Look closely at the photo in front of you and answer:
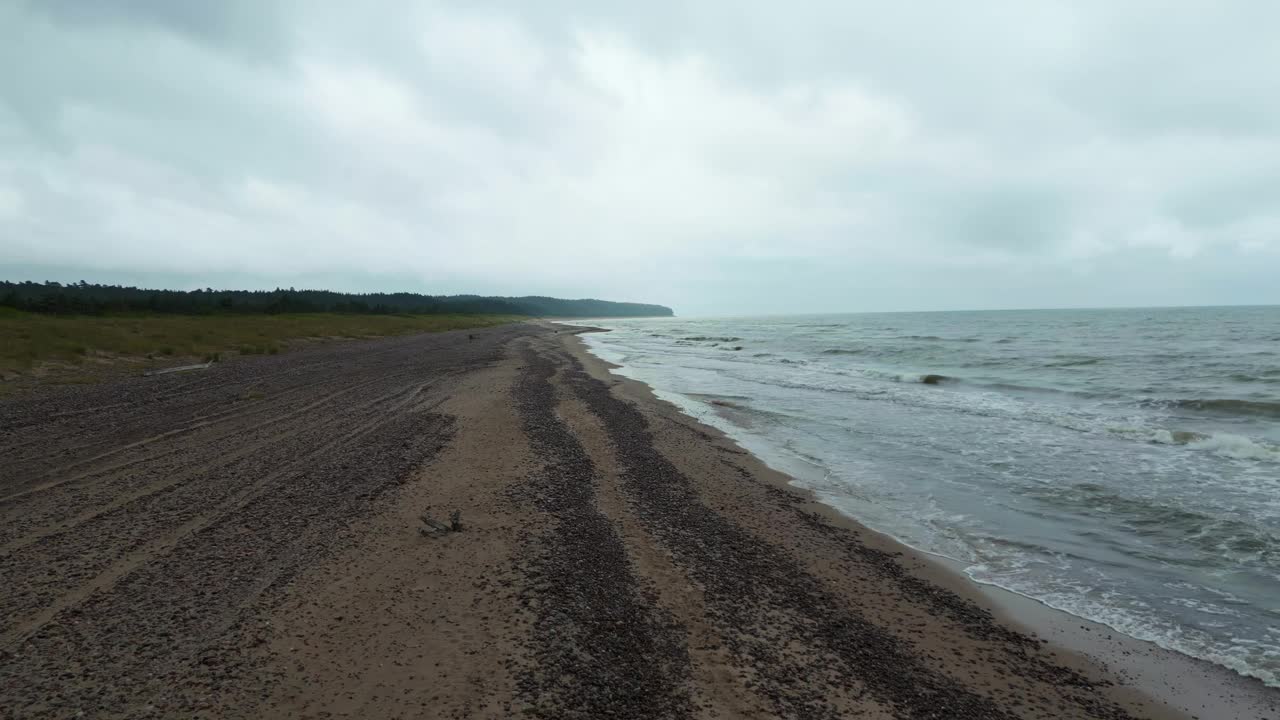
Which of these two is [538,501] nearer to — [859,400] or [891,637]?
[891,637]

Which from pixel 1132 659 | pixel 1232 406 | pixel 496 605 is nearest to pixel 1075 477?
pixel 1132 659

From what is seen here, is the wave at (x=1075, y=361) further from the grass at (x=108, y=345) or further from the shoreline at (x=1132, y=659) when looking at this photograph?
the grass at (x=108, y=345)

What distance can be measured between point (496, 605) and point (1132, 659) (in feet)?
16.2

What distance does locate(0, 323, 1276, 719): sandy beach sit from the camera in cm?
354

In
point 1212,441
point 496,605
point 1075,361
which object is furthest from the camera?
point 1075,361

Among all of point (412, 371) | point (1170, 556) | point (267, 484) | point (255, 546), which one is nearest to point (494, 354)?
point (412, 371)

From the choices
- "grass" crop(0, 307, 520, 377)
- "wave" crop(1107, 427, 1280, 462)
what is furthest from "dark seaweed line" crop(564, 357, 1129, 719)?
"grass" crop(0, 307, 520, 377)

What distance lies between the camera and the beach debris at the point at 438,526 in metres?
5.95

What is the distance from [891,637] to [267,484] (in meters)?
7.48

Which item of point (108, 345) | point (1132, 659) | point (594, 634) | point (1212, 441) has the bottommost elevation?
point (1132, 659)

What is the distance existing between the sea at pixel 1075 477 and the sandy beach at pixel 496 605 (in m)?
0.85

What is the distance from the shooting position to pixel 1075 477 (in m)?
9.33

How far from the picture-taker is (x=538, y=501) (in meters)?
7.07

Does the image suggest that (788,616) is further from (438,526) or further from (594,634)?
(438,526)
